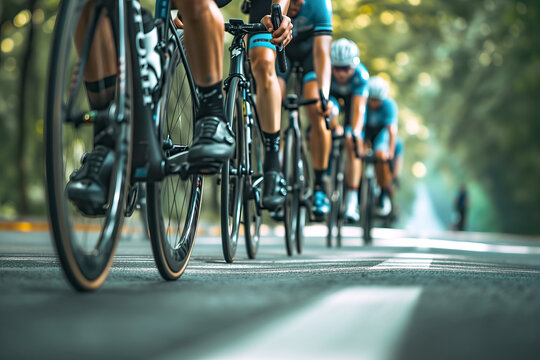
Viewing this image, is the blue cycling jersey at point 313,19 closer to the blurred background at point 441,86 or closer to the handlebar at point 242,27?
the handlebar at point 242,27

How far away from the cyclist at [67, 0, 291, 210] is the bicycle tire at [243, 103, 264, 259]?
2.03m

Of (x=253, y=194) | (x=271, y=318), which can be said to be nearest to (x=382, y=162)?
(x=253, y=194)

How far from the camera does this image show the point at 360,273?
453 cm

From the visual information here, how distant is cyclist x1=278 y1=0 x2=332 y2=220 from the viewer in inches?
315

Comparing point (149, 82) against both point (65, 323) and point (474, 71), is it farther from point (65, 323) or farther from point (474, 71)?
point (474, 71)

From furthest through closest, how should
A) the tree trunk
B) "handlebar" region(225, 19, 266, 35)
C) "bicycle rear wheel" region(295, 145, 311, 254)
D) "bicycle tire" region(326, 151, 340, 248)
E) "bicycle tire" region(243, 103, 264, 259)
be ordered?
1. the tree trunk
2. "bicycle tire" region(326, 151, 340, 248)
3. "bicycle rear wheel" region(295, 145, 311, 254)
4. "bicycle tire" region(243, 103, 264, 259)
5. "handlebar" region(225, 19, 266, 35)

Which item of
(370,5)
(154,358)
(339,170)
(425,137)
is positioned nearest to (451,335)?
(154,358)

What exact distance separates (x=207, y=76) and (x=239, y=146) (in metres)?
1.84

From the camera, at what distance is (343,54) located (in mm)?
10633

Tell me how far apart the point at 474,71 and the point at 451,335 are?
93.1ft

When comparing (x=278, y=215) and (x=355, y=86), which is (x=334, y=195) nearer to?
(x=355, y=86)

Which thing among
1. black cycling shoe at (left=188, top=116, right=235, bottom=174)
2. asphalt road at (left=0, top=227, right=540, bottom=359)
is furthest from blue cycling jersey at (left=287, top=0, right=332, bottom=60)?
asphalt road at (left=0, top=227, right=540, bottom=359)

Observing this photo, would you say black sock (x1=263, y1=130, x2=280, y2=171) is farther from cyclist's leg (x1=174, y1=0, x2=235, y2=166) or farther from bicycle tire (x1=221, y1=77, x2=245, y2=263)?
cyclist's leg (x1=174, y1=0, x2=235, y2=166)

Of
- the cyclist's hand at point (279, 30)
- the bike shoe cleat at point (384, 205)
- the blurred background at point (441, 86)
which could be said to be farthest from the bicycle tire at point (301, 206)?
the blurred background at point (441, 86)
